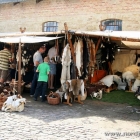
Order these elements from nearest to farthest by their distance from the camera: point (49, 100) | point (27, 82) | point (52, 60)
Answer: point (49, 100), point (52, 60), point (27, 82)

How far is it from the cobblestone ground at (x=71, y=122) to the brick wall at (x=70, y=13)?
21.5ft

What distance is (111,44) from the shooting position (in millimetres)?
11203

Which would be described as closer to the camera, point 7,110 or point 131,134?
point 131,134

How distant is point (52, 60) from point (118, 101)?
3.15 metres

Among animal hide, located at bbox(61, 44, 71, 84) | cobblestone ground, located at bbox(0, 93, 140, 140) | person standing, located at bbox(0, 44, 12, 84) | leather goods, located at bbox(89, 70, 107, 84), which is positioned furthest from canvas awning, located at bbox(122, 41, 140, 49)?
person standing, located at bbox(0, 44, 12, 84)

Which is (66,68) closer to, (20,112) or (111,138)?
(20,112)

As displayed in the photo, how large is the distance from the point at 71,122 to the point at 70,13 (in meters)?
9.62

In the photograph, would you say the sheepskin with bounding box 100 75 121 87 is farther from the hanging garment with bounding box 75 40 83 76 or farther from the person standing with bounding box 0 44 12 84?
the person standing with bounding box 0 44 12 84

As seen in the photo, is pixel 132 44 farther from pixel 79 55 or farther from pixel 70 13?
pixel 70 13

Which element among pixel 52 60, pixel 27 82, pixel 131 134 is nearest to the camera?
pixel 131 134

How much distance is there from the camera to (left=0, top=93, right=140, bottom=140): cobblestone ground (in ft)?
17.6

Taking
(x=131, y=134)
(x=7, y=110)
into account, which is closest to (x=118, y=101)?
(x=131, y=134)

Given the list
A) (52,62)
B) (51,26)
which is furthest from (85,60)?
(51,26)

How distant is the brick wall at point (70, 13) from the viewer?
13047 millimetres
